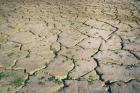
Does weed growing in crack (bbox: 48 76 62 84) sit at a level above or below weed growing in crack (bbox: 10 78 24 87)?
above

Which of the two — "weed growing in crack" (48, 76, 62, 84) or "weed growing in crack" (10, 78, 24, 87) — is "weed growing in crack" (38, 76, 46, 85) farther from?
"weed growing in crack" (10, 78, 24, 87)

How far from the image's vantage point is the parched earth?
2.54 m

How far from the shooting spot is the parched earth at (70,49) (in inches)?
100.0

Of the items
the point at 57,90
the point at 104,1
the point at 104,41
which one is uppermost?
the point at 104,1

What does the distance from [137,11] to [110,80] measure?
102 inches

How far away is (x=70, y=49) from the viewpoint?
3262mm

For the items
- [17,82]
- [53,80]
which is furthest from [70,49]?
[17,82]

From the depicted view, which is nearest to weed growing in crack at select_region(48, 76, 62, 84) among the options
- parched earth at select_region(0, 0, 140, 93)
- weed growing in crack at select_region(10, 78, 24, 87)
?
parched earth at select_region(0, 0, 140, 93)

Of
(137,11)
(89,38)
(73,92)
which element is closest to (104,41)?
(89,38)

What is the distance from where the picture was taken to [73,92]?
2402 mm

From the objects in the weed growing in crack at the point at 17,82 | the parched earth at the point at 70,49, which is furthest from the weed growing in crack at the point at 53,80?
the weed growing in crack at the point at 17,82

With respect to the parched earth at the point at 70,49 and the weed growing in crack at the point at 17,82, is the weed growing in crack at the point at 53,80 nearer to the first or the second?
the parched earth at the point at 70,49

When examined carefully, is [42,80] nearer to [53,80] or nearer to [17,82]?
[53,80]

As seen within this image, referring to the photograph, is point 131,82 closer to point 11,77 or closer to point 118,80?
point 118,80
